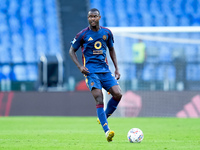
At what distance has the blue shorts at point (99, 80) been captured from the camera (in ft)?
21.8

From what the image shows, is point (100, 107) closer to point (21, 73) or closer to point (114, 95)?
point (114, 95)

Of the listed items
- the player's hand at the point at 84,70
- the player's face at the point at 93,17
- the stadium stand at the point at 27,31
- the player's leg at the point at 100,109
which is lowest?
the stadium stand at the point at 27,31

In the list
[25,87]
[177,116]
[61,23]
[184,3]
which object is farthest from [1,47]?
[177,116]

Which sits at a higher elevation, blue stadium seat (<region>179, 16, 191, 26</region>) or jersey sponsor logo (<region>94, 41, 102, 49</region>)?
jersey sponsor logo (<region>94, 41, 102, 49</region>)

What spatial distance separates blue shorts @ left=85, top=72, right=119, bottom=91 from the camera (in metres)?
6.65

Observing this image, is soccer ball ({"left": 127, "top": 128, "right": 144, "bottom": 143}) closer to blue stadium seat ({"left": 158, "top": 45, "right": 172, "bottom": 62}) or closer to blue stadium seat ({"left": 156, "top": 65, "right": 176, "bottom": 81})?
blue stadium seat ({"left": 156, "top": 65, "right": 176, "bottom": 81})

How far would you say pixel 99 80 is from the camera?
674cm

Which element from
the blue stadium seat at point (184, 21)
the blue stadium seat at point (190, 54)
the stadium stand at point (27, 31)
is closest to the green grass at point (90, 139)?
the blue stadium seat at point (190, 54)

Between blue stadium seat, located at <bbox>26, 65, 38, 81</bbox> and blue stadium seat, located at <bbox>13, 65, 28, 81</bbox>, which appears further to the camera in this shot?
blue stadium seat, located at <bbox>26, 65, 38, 81</bbox>

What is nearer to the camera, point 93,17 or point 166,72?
point 93,17

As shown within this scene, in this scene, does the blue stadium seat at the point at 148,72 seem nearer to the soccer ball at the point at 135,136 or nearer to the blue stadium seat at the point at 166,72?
the blue stadium seat at the point at 166,72

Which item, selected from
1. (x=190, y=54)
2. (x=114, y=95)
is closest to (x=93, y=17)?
(x=114, y=95)

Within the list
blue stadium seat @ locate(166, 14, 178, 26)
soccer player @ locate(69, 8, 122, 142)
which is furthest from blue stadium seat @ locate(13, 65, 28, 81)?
soccer player @ locate(69, 8, 122, 142)

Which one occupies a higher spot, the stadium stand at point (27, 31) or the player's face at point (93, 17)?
the player's face at point (93, 17)
